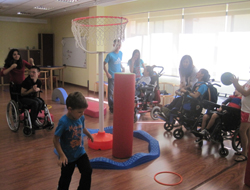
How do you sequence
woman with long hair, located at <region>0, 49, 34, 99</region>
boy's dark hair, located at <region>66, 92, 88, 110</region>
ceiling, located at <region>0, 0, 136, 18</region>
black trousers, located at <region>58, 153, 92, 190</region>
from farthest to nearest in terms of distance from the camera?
ceiling, located at <region>0, 0, 136, 18</region>
woman with long hair, located at <region>0, 49, 34, 99</region>
black trousers, located at <region>58, 153, 92, 190</region>
boy's dark hair, located at <region>66, 92, 88, 110</region>

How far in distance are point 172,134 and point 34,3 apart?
6.30 metres

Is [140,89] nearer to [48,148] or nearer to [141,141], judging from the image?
[141,141]

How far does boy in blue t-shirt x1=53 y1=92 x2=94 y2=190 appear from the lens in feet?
6.66

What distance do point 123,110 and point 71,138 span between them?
125cm

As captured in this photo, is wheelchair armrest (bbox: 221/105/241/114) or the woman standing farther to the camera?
the woman standing

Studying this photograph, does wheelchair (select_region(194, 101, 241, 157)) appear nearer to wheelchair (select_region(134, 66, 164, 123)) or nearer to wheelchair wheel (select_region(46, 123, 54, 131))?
wheelchair (select_region(134, 66, 164, 123))

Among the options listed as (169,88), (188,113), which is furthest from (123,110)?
(169,88)

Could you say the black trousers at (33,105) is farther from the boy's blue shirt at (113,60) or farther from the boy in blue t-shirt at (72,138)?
the boy in blue t-shirt at (72,138)

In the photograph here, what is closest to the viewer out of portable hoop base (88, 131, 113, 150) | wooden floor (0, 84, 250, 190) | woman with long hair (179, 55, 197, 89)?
Answer: wooden floor (0, 84, 250, 190)

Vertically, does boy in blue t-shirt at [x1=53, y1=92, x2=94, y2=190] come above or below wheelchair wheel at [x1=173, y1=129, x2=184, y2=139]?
above

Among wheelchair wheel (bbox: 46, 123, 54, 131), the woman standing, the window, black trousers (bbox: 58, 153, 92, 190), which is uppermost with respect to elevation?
the window

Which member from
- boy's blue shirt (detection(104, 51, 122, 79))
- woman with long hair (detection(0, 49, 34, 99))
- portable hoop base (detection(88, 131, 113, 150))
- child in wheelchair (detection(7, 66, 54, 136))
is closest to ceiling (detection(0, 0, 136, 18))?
boy's blue shirt (detection(104, 51, 122, 79))

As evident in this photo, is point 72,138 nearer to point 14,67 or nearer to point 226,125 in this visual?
point 226,125

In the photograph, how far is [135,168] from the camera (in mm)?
3186
